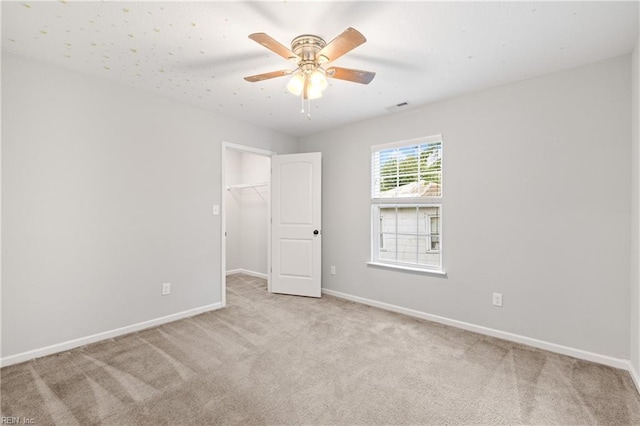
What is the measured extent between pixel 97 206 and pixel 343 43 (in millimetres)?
2678

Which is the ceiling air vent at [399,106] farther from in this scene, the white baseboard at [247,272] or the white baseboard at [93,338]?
the white baseboard at [247,272]

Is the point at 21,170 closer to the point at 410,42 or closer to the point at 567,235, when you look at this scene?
the point at 410,42

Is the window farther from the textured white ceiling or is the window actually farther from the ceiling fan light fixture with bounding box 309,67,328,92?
the ceiling fan light fixture with bounding box 309,67,328,92

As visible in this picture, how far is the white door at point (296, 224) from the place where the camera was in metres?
4.29

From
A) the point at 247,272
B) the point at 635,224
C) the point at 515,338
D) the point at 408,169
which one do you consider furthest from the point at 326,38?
the point at 247,272

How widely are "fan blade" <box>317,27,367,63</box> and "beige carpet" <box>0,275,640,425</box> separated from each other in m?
2.27

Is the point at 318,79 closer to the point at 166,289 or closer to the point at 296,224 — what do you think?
the point at 296,224

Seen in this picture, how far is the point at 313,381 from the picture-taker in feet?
6.93

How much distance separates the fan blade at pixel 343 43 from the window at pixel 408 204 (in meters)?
1.91

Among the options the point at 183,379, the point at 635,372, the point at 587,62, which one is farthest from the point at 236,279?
the point at 587,62

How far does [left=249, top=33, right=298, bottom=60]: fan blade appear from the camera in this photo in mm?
1660

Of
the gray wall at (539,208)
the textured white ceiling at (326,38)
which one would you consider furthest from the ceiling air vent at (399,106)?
the textured white ceiling at (326,38)

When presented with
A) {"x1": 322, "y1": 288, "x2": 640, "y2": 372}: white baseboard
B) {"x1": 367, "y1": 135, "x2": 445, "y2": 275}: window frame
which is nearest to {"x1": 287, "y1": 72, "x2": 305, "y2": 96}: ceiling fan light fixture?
{"x1": 367, "y1": 135, "x2": 445, "y2": 275}: window frame

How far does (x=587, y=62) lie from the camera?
2.41 meters
